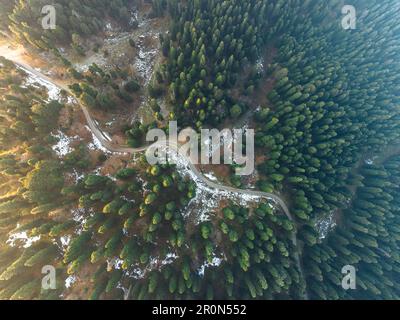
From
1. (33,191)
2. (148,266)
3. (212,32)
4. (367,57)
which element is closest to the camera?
(33,191)

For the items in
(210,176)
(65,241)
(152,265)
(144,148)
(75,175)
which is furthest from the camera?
(210,176)

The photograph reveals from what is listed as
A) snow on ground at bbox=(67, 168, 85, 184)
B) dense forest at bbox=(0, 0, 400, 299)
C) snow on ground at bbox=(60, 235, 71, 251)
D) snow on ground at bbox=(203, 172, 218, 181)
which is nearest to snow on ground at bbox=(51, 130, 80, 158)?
dense forest at bbox=(0, 0, 400, 299)

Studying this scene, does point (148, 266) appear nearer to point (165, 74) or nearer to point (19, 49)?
point (165, 74)

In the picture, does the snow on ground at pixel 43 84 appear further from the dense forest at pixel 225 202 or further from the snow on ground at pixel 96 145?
the snow on ground at pixel 96 145

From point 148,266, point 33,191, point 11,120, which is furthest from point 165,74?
point 148,266

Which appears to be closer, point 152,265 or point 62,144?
point 152,265

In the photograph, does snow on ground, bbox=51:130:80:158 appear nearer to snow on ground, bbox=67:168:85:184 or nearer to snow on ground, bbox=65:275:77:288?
snow on ground, bbox=67:168:85:184

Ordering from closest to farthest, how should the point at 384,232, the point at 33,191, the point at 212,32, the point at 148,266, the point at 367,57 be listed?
1. the point at 33,191
2. the point at 148,266
3. the point at 384,232
4. the point at 212,32
5. the point at 367,57

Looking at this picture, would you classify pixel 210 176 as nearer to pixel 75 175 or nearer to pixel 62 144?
pixel 75 175

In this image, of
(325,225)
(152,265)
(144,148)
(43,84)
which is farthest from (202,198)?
(43,84)
